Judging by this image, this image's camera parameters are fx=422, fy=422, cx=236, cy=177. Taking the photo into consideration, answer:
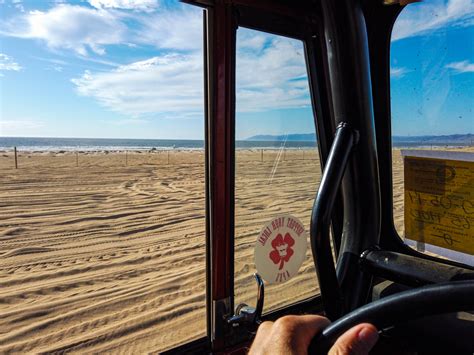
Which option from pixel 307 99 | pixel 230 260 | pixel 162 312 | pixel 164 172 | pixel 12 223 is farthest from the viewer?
pixel 164 172

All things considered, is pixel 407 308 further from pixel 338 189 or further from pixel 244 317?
pixel 244 317

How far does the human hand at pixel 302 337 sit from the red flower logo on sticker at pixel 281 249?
892 mm

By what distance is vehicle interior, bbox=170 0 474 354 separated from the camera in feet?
4.60

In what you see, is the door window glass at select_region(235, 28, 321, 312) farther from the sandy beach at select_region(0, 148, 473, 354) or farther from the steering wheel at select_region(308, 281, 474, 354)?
the steering wheel at select_region(308, 281, 474, 354)

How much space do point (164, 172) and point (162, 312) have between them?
12.4m

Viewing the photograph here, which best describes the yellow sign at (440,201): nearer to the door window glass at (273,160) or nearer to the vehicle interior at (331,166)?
the vehicle interior at (331,166)

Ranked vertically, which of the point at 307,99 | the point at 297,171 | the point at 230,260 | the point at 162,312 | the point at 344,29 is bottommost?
the point at 162,312

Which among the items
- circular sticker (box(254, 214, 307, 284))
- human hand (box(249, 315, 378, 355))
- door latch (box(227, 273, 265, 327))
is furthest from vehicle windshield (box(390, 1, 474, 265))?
human hand (box(249, 315, 378, 355))

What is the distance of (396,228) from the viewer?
193 centimetres

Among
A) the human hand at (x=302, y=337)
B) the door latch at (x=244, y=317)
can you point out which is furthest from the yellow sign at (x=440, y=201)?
the human hand at (x=302, y=337)

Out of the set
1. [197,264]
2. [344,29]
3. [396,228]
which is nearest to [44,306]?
[197,264]

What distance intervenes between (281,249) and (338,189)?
383 mm

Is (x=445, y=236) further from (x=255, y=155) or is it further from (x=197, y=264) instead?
(x=197, y=264)

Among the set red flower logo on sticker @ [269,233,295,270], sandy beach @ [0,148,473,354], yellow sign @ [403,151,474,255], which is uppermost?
yellow sign @ [403,151,474,255]
